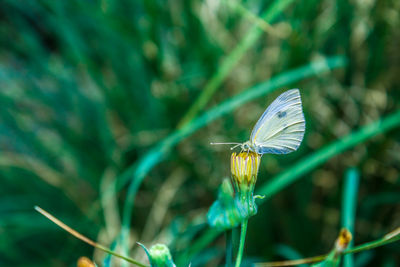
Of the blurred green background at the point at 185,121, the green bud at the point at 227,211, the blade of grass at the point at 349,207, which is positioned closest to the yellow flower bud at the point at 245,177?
the green bud at the point at 227,211

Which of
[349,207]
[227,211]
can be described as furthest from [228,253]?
[349,207]

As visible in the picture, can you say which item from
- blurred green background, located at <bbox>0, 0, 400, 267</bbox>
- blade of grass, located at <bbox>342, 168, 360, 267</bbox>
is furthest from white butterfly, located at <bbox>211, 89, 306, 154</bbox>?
blurred green background, located at <bbox>0, 0, 400, 267</bbox>

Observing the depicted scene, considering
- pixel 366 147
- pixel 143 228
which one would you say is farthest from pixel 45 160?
pixel 366 147

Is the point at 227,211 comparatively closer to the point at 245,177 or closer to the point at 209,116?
the point at 245,177

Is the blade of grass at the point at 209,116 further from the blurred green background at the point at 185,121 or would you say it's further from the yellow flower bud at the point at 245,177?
the yellow flower bud at the point at 245,177

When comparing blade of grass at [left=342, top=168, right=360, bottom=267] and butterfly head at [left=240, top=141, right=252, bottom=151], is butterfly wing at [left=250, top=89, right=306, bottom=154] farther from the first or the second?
blade of grass at [left=342, top=168, right=360, bottom=267]

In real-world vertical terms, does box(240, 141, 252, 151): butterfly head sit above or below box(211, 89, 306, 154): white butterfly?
below
